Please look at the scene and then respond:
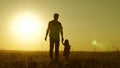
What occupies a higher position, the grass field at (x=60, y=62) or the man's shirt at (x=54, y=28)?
the man's shirt at (x=54, y=28)

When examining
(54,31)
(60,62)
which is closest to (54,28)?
(54,31)

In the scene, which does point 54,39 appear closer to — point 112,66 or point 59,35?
point 59,35

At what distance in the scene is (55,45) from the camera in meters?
19.3

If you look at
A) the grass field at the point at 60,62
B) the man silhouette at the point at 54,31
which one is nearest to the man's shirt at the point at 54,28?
the man silhouette at the point at 54,31

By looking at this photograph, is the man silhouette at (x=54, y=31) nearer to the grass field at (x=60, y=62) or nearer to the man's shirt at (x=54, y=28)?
the man's shirt at (x=54, y=28)

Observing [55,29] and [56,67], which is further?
[55,29]

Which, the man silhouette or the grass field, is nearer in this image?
the grass field

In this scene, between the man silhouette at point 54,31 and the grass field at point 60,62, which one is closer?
the grass field at point 60,62

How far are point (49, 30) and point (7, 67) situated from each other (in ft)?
22.1

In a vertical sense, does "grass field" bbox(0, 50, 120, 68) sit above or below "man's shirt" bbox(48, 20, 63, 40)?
below

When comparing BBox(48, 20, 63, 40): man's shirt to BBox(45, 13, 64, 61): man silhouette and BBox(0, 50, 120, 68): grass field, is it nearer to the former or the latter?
BBox(45, 13, 64, 61): man silhouette

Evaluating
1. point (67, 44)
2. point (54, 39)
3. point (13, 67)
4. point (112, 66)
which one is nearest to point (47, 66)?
point (13, 67)

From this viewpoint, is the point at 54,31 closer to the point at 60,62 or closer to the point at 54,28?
the point at 54,28

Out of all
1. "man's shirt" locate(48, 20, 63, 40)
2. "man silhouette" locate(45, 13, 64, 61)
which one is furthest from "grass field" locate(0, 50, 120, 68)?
"man's shirt" locate(48, 20, 63, 40)
